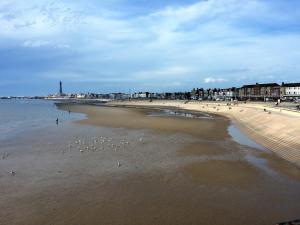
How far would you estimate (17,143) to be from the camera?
30219 mm

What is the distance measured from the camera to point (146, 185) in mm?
16781

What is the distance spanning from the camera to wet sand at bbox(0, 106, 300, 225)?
12906 millimetres

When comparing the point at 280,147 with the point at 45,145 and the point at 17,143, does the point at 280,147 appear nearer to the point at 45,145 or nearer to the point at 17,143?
the point at 45,145

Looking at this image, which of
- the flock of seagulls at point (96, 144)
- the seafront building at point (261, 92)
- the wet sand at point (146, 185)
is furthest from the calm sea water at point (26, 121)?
the seafront building at point (261, 92)

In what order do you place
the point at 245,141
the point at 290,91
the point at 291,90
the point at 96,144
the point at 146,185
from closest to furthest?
the point at 146,185 < the point at 96,144 < the point at 245,141 < the point at 291,90 < the point at 290,91

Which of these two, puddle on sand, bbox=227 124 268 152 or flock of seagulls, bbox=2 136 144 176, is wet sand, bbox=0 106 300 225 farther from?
puddle on sand, bbox=227 124 268 152

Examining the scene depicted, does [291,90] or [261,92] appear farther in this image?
[261,92]

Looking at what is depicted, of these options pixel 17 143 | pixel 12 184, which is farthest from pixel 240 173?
pixel 17 143

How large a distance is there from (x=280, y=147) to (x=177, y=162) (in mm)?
9385

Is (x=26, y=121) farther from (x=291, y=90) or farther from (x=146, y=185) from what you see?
(x=291, y=90)

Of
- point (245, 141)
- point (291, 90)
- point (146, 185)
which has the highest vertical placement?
point (291, 90)

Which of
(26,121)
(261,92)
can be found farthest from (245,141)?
(261,92)

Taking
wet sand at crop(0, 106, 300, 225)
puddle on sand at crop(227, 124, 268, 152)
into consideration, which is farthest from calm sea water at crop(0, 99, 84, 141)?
puddle on sand at crop(227, 124, 268, 152)

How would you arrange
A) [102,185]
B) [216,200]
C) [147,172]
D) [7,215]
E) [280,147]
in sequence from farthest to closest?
[280,147] → [147,172] → [102,185] → [216,200] → [7,215]
